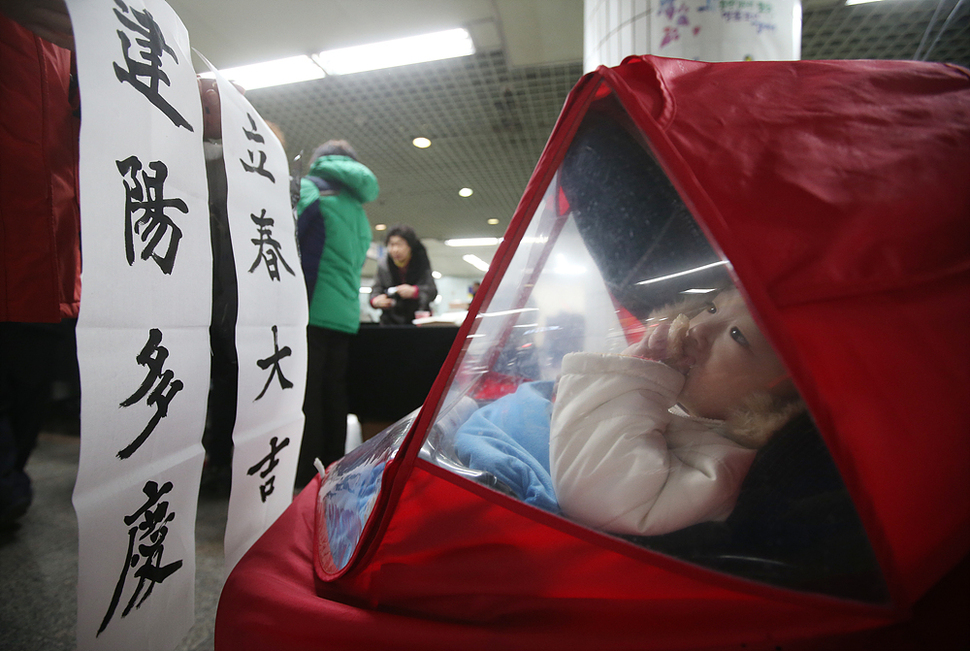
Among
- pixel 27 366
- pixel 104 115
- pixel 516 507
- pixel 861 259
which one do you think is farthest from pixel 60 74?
pixel 27 366

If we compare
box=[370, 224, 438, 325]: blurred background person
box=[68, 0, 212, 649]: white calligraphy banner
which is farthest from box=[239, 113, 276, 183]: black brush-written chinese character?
box=[370, 224, 438, 325]: blurred background person

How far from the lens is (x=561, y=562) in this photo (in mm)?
434

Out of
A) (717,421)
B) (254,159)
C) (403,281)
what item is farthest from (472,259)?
(717,421)

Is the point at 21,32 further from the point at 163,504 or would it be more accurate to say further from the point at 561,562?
the point at 561,562

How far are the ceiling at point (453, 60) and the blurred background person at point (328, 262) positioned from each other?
3.17 feet

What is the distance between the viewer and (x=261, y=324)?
0.67m

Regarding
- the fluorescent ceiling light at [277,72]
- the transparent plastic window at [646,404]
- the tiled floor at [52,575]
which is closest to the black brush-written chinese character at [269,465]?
Answer: the tiled floor at [52,575]

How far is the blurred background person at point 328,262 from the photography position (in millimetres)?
1225

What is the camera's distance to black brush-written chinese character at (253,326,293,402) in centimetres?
67

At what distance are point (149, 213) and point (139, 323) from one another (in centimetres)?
13

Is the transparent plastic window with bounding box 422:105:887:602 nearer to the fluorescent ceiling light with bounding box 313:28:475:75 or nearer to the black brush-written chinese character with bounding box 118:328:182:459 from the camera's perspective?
the black brush-written chinese character with bounding box 118:328:182:459

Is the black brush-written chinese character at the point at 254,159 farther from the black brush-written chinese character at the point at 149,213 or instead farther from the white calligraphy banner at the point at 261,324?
the black brush-written chinese character at the point at 149,213

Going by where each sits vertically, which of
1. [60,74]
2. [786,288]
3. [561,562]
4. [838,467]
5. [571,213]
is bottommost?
[561,562]

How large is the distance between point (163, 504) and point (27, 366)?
3.67 feet
